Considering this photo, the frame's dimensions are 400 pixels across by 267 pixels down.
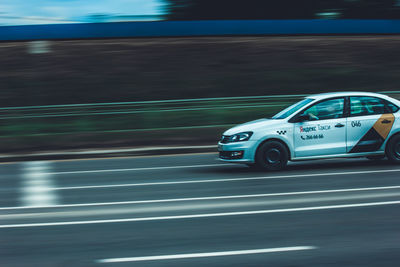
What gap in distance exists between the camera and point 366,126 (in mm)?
10461

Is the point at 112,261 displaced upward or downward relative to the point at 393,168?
upward

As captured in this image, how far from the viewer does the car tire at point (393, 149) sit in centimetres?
1059

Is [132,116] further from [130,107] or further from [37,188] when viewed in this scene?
[37,188]

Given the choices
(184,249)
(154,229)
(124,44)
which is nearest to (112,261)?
(184,249)

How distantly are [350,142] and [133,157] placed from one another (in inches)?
239

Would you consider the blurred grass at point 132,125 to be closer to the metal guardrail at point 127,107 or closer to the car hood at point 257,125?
the metal guardrail at point 127,107

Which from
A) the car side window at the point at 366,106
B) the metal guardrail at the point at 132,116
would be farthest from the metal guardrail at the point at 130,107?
the car side window at the point at 366,106

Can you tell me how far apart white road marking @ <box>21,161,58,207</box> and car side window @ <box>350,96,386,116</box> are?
561 cm

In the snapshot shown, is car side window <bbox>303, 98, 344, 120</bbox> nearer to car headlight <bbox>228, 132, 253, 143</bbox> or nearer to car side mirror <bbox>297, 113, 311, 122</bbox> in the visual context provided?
car side mirror <bbox>297, 113, 311, 122</bbox>

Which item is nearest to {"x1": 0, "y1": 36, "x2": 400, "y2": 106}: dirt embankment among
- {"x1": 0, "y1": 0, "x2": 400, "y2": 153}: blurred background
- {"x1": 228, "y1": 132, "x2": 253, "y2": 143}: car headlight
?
{"x1": 0, "y1": 0, "x2": 400, "y2": 153}: blurred background

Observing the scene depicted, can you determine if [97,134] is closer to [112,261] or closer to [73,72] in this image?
[112,261]

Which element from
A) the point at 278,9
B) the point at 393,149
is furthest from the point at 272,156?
the point at 278,9

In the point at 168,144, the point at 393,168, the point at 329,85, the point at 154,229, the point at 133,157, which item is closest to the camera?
the point at 154,229

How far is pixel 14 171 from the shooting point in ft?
40.4
